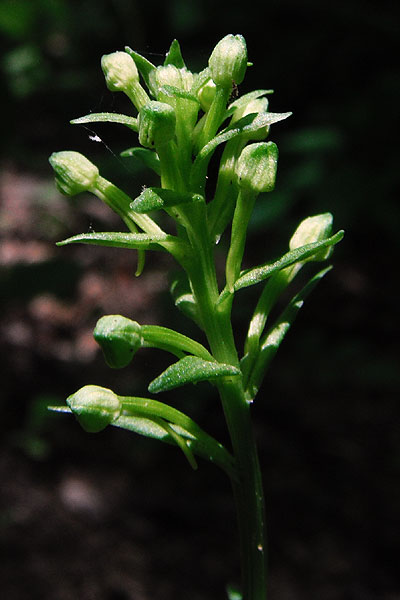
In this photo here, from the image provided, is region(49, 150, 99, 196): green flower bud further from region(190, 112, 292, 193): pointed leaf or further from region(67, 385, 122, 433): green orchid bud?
region(67, 385, 122, 433): green orchid bud

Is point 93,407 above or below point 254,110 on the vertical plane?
below

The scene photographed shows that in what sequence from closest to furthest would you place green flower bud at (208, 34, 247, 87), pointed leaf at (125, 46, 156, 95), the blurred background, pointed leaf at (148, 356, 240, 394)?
1. pointed leaf at (148, 356, 240, 394)
2. green flower bud at (208, 34, 247, 87)
3. pointed leaf at (125, 46, 156, 95)
4. the blurred background

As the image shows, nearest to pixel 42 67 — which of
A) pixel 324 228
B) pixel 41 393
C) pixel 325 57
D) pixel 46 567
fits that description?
pixel 325 57

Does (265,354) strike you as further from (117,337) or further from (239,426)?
(117,337)

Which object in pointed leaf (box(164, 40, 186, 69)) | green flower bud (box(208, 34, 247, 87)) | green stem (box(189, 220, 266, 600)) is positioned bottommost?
green stem (box(189, 220, 266, 600))

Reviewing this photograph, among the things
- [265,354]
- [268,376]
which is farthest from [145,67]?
[268,376]

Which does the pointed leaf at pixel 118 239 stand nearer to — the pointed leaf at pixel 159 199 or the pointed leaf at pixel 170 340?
the pointed leaf at pixel 159 199

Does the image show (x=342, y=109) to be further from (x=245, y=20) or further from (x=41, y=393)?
(x=41, y=393)

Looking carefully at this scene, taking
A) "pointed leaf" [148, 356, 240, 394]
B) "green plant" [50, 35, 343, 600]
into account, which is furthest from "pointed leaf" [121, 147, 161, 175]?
"pointed leaf" [148, 356, 240, 394]
